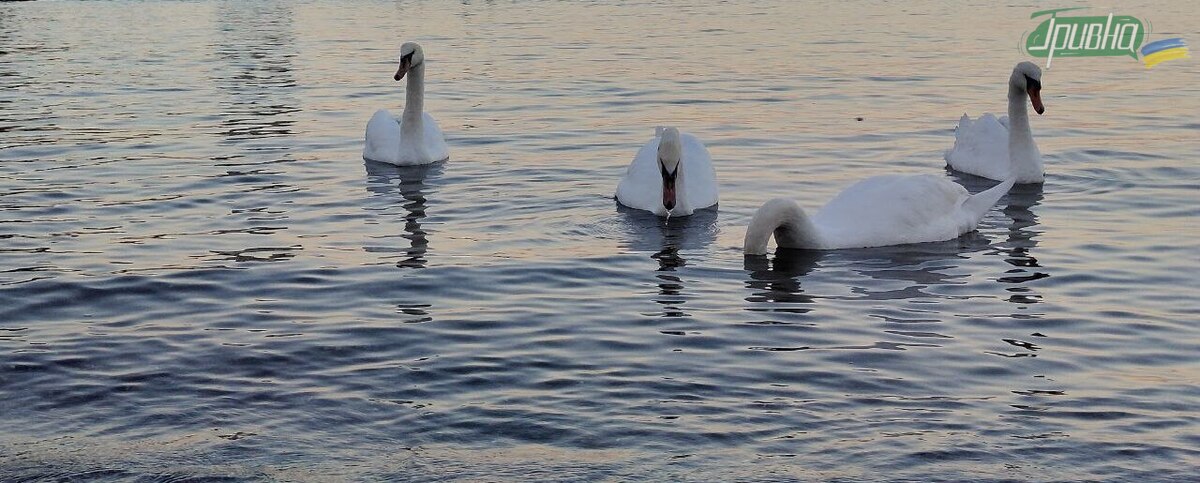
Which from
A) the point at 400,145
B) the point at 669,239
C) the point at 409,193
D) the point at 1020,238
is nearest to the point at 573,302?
the point at 669,239

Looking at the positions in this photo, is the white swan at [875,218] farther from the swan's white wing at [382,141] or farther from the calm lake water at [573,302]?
the swan's white wing at [382,141]

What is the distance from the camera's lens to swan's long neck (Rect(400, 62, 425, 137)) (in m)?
16.6

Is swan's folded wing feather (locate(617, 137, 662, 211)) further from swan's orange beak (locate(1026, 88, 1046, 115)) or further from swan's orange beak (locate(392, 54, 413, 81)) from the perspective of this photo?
swan's orange beak (locate(392, 54, 413, 81))

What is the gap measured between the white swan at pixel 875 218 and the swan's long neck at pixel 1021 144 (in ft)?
8.03

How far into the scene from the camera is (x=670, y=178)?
41.5 feet

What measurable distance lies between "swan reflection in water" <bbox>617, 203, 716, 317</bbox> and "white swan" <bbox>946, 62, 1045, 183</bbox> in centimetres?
328

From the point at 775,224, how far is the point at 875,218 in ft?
2.78

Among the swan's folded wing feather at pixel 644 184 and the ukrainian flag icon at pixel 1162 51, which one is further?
the ukrainian flag icon at pixel 1162 51

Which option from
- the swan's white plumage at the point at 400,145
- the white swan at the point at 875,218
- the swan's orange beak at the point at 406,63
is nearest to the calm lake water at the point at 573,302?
the white swan at the point at 875,218

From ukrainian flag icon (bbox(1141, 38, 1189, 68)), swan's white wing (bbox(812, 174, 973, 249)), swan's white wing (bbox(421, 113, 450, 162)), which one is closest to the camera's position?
swan's white wing (bbox(812, 174, 973, 249))

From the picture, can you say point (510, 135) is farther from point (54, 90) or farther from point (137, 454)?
point (137, 454)

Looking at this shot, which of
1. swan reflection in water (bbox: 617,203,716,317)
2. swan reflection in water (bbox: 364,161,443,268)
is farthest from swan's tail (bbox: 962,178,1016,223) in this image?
swan reflection in water (bbox: 364,161,443,268)

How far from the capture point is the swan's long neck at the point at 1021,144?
14695 mm

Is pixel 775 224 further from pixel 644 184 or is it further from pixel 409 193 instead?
pixel 409 193
